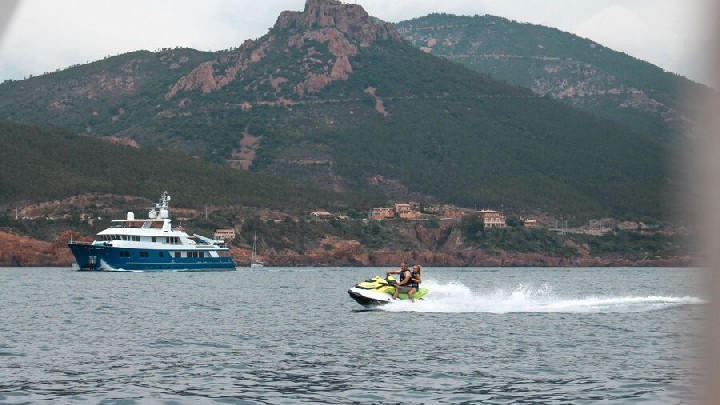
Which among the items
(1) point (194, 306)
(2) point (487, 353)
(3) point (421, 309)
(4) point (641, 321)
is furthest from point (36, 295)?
(2) point (487, 353)

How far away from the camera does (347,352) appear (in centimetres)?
3925

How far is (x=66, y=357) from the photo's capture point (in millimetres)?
36531

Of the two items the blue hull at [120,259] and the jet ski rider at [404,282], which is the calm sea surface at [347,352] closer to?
the jet ski rider at [404,282]

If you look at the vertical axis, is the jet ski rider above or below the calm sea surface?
above

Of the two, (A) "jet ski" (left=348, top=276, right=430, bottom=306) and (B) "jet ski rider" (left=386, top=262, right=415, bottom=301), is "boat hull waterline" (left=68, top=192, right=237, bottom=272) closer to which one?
(A) "jet ski" (left=348, top=276, right=430, bottom=306)

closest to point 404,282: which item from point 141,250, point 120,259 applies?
point 120,259

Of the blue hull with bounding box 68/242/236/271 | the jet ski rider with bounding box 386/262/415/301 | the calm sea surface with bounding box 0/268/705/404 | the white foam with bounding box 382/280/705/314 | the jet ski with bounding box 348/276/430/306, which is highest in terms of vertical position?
the blue hull with bounding box 68/242/236/271

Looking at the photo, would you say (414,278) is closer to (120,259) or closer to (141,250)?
(120,259)

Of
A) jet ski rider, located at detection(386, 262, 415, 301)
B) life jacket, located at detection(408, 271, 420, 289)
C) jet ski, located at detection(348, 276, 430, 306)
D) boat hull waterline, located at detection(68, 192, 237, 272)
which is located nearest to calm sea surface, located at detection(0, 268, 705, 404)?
jet ski, located at detection(348, 276, 430, 306)

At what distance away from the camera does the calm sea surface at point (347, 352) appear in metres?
26.9

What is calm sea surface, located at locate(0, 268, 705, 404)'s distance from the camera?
88.1 feet

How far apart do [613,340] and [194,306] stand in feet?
111

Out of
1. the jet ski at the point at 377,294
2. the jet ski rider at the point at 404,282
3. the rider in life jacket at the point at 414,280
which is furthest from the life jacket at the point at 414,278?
the jet ski at the point at 377,294

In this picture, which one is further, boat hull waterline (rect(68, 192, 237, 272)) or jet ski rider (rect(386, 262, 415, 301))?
boat hull waterline (rect(68, 192, 237, 272))
